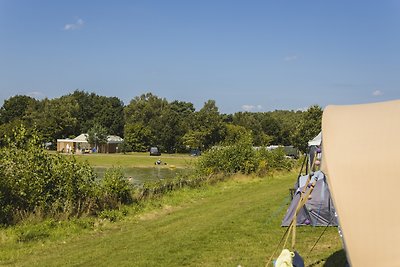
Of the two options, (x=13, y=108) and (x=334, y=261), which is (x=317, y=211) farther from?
(x=13, y=108)

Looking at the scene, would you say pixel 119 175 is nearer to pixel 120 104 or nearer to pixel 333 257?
pixel 333 257


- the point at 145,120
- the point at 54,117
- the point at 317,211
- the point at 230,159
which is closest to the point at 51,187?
the point at 317,211

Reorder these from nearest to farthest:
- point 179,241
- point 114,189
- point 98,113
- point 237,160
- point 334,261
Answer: point 334,261 → point 179,241 → point 114,189 → point 237,160 → point 98,113

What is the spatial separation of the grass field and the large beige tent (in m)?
2.88

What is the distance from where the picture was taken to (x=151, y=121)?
252 feet

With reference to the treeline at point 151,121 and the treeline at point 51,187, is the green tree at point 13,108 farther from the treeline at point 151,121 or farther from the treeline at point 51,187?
the treeline at point 51,187

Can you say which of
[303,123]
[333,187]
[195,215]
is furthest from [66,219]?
[303,123]

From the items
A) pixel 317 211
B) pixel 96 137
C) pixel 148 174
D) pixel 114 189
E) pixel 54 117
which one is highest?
pixel 54 117

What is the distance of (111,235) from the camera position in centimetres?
1055

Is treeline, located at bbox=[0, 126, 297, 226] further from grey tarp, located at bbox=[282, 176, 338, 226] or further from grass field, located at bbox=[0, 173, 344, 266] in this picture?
grey tarp, located at bbox=[282, 176, 338, 226]

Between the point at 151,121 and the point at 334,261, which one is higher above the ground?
the point at 151,121

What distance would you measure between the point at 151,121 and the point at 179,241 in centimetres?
6807

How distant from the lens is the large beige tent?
4.54m

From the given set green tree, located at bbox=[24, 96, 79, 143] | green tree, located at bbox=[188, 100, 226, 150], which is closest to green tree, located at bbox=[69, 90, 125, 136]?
green tree, located at bbox=[24, 96, 79, 143]
